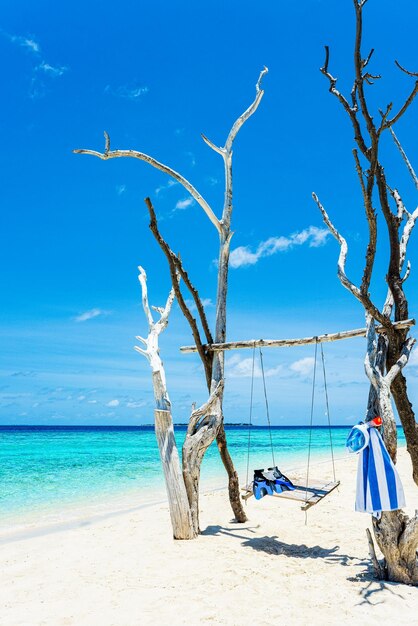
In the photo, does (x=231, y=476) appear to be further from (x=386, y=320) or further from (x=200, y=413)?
(x=386, y=320)

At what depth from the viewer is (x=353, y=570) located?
5570mm

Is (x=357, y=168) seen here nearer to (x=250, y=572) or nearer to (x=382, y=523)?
(x=382, y=523)

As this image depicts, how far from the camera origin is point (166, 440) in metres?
7.10

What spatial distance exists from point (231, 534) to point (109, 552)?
5.81 feet

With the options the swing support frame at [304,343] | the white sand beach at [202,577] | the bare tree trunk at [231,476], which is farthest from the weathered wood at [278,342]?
the white sand beach at [202,577]

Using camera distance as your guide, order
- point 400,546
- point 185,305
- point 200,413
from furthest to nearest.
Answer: point 185,305 → point 200,413 → point 400,546

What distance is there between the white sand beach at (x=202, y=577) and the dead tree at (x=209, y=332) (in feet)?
2.75

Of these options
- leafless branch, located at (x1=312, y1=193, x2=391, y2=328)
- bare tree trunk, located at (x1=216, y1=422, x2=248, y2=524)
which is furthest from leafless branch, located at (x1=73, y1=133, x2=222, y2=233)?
bare tree trunk, located at (x1=216, y1=422, x2=248, y2=524)

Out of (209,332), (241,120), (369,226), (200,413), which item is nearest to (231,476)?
(200,413)

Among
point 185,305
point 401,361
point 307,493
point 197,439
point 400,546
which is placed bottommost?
point 400,546

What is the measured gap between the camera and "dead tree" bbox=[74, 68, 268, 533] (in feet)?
23.2

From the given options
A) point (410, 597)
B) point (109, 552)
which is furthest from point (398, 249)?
point (109, 552)

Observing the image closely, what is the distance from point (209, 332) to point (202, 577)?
3.42 metres

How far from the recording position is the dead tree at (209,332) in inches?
278
